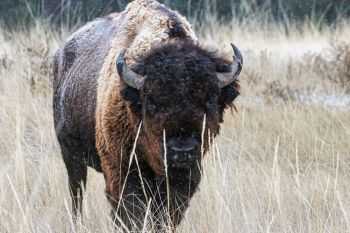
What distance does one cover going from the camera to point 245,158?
6484 millimetres

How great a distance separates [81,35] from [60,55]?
0.98ft

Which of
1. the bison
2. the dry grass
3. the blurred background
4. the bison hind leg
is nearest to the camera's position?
the bison

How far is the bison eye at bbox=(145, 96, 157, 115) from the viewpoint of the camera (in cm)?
375

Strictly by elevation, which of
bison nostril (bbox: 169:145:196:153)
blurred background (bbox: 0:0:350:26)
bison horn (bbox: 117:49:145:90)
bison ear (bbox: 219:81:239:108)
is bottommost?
blurred background (bbox: 0:0:350:26)

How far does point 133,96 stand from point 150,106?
211 mm

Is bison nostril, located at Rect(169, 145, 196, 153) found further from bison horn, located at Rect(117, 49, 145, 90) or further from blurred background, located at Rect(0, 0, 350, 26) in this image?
blurred background, located at Rect(0, 0, 350, 26)

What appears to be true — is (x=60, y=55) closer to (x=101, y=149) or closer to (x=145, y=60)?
(x=101, y=149)

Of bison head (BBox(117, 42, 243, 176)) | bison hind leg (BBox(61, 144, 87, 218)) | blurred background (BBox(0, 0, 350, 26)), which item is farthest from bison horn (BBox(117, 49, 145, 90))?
blurred background (BBox(0, 0, 350, 26))

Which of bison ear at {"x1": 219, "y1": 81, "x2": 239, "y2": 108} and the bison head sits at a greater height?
the bison head

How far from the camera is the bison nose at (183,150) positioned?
→ 348 centimetres

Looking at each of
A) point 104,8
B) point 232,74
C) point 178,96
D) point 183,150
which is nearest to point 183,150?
point 183,150

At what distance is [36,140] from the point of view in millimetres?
6816

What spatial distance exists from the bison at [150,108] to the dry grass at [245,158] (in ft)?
0.63

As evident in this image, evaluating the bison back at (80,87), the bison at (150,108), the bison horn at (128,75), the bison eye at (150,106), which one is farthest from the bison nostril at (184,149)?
the bison back at (80,87)
